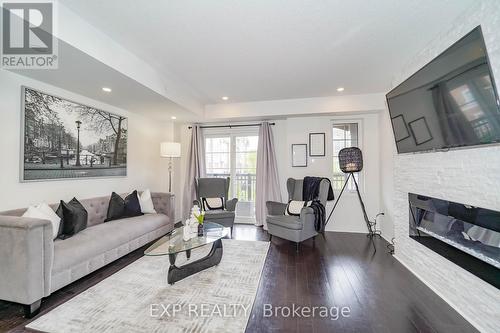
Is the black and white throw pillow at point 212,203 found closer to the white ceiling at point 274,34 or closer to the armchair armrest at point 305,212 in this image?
the armchair armrest at point 305,212

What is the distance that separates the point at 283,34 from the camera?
2.14 metres

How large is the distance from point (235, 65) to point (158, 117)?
2.42 m

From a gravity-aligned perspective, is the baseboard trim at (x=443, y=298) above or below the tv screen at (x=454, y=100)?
below

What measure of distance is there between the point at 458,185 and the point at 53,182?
453 centimetres

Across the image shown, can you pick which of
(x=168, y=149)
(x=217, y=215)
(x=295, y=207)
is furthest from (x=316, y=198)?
(x=168, y=149)

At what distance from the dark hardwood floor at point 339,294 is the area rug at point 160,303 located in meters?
0.14

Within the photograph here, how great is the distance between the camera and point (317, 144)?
14.4 feet

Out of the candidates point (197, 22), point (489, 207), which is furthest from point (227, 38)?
point (489, 207)

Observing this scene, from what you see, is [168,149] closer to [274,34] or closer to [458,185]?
[274,34]

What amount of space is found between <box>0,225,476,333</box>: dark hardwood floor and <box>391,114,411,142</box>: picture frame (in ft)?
5.44

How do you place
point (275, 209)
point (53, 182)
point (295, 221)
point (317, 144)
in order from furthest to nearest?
point (317, 144) → point (275, 209) → point (295, 221) → point (53, 182)

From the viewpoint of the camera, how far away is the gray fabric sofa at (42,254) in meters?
1.78

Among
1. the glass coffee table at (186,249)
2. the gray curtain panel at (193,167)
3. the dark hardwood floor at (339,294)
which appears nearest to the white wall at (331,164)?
the dark hardwood floor at (339,294)

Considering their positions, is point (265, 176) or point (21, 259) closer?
point (21, 259)
